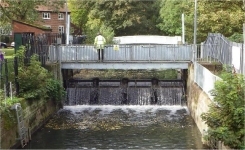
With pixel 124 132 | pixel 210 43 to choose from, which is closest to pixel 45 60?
pixel 124 132

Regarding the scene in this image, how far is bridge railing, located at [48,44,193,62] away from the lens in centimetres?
2802

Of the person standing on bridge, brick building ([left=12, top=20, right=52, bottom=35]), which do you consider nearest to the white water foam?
the person standing on bridge

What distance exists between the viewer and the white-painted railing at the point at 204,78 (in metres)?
19.1

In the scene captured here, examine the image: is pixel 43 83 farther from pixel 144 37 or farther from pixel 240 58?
pixel 144 37

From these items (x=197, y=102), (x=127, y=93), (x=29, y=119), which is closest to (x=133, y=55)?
(x=127, y=93)

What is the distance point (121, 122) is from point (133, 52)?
5817 millimetres

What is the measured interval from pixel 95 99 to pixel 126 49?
447cm

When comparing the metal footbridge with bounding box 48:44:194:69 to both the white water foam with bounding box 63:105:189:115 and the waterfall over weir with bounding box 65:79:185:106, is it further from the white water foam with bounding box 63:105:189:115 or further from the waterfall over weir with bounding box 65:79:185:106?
the white water foam with bounding box 63:105:189:115

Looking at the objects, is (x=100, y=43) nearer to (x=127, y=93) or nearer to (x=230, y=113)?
(x=127, y=93)

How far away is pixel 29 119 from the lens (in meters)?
20.9

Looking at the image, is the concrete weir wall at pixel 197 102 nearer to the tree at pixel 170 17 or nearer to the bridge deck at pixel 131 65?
the bridge deck at pixel 131 65

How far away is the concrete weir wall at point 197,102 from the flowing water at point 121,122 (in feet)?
1.45

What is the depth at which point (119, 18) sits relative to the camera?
59188 mm

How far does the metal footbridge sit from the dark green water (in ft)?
9.53
